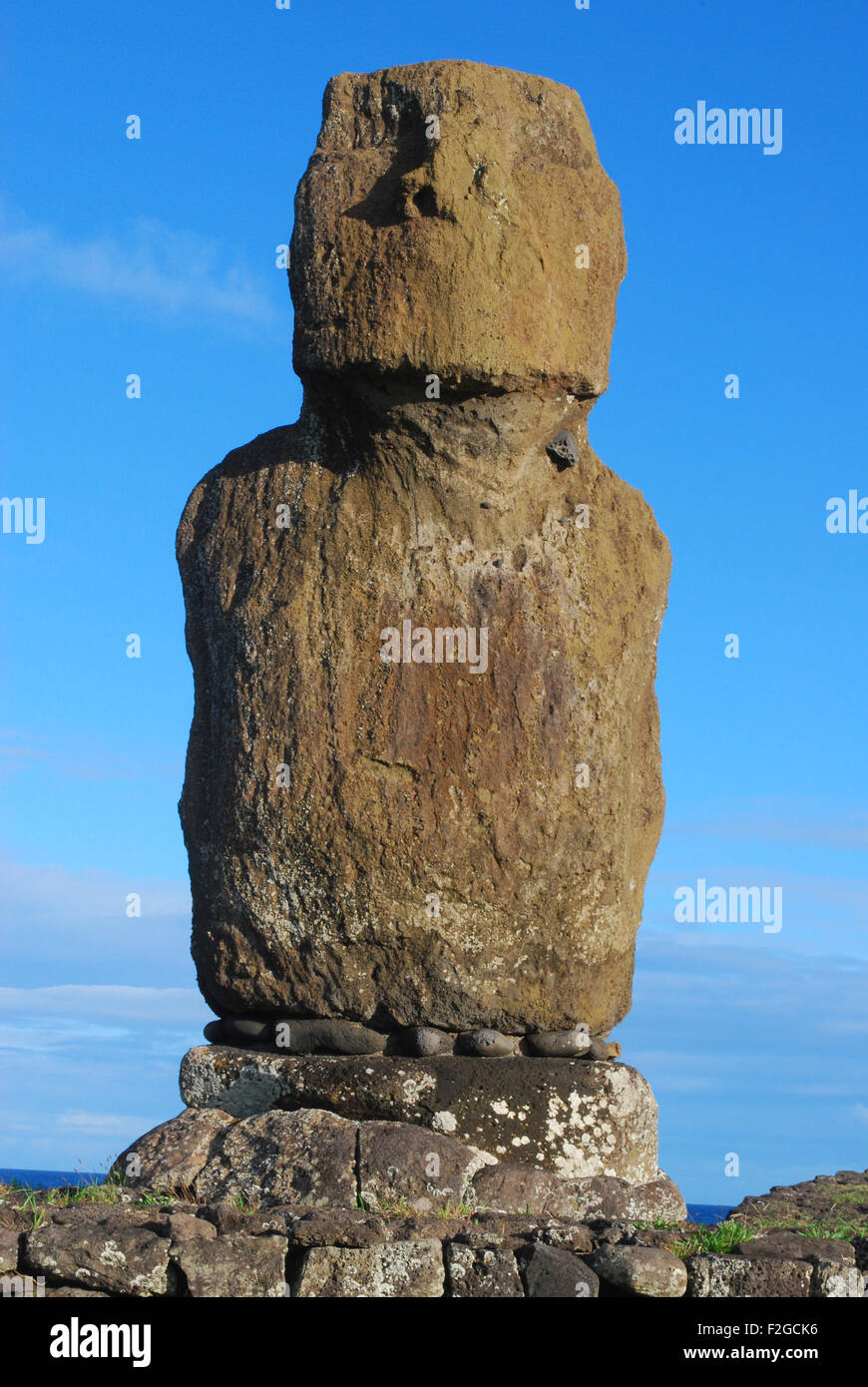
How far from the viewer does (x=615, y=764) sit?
829 cm

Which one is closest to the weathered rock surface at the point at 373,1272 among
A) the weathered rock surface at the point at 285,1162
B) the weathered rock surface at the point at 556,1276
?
the weathered rock surface at the point at 556,1276

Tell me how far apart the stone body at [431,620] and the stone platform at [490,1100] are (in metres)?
0.29

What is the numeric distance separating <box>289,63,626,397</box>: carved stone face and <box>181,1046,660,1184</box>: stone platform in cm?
335

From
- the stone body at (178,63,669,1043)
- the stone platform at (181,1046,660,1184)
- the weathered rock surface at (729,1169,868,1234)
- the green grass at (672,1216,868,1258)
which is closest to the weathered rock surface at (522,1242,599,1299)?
the green grass at (672,1216,868,1258)

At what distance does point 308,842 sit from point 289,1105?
50.2 inches

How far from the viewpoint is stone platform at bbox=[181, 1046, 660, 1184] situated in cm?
759

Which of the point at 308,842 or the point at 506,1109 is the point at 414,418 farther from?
the point at 506,1109

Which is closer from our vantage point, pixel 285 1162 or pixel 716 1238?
pixel 716 1238

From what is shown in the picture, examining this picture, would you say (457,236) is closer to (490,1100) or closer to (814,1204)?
(490,1100)

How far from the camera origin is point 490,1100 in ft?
25.1

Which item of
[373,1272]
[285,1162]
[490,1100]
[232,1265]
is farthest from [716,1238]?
[232,1265]

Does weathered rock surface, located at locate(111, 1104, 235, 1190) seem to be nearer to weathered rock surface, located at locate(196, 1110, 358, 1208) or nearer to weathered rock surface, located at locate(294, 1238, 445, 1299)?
weathered rock surface, located at locate(196, 1110, 358, 1208)

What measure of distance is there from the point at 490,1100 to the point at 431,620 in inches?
91.7

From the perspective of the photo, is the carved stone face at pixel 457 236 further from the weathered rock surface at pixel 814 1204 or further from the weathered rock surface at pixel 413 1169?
the weathered rock surface at pixel 814 1204
